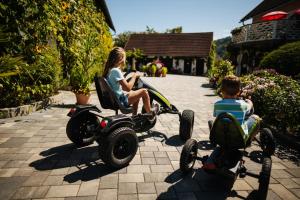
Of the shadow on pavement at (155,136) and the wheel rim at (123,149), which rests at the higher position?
the wheel rim at (123,149)

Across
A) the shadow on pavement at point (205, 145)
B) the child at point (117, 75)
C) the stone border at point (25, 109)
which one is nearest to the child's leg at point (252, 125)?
the shadow on pavement at point (205, 145)

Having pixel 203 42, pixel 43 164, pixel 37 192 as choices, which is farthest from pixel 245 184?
pixel 203 42

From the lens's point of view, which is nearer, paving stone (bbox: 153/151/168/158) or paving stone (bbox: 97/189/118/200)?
paving stone (bbox: 97/189/118/200)

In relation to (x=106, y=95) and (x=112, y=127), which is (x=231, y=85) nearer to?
(x=112, y=127)

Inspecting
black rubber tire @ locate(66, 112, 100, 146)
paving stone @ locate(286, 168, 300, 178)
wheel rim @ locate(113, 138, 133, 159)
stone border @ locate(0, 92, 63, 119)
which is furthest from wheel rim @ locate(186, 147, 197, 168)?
stone border @ locate(0, 92, 63, 119)

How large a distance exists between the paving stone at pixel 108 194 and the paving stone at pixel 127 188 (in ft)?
0.24

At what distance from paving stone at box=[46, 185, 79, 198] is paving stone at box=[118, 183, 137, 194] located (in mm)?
530

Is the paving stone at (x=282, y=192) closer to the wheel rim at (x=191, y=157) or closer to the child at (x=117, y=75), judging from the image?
the wheel rim at (x=191, y=157)

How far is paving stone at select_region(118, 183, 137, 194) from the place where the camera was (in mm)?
2915

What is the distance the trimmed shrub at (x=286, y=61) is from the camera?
1099cm

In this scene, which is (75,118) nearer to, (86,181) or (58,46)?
(86,181)

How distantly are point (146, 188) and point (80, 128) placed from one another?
168cm

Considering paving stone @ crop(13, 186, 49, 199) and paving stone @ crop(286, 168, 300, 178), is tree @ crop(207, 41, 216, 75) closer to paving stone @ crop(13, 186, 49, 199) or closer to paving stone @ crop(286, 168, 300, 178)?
paving stone @ crop(286, 168, 300, 178)

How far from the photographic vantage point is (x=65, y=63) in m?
10.0
